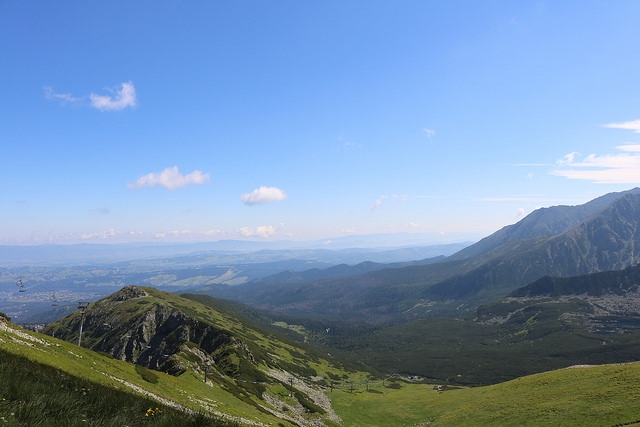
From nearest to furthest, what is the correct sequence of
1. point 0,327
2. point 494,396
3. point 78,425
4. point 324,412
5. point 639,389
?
point 78,425
point 0,327
point 639,389
point 494,396
point 324,412

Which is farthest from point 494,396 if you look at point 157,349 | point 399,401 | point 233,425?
point 157,349

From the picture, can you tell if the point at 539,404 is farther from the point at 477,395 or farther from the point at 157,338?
the point at 157,338

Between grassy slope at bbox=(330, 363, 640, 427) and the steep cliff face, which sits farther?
the steep cliff face

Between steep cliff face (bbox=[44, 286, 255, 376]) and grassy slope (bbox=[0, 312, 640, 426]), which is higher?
grassy slope (bbox=[0, 312, 640, 426])

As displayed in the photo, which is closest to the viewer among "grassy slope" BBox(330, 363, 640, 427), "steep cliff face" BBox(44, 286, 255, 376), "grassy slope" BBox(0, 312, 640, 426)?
"grassy slope" BBox(0, 312, 640, 426)

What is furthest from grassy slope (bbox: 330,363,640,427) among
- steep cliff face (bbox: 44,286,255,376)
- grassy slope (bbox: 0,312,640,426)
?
steep cliff face (bbox: 44,286,255,376)

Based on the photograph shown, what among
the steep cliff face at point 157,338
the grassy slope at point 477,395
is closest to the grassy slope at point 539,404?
the grassy slope at point 477,395

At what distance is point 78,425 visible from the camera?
6.72 metres

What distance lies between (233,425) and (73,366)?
4505 centimetres

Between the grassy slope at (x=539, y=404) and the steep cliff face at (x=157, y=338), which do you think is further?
the steep cliff face at (x=157, y=338)

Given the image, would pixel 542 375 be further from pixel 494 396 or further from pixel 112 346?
pixel 112 346

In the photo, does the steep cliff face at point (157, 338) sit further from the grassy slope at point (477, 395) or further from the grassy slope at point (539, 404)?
the grassy slope at point (539, 404)

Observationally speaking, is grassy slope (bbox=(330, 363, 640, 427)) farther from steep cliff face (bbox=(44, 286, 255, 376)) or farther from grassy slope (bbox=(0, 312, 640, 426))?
steep cliff face (bbox=(44, 286, 255, 376))

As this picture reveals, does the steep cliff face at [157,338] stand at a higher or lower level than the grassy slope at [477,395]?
lower
